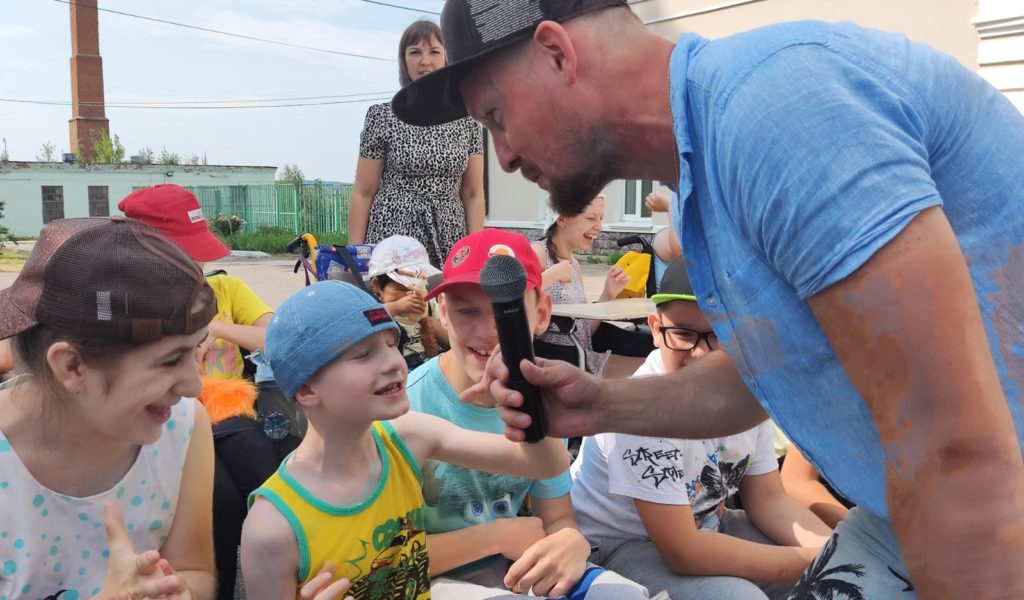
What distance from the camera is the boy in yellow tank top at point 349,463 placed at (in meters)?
2.10

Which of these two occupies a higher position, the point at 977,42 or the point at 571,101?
the point at 977,42

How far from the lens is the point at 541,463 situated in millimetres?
2365

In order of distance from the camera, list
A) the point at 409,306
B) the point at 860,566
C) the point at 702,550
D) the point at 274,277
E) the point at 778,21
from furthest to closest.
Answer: the point at 274,277, the point at 778,21, the point at 409,306, the point at 702,550, the point at 860,566


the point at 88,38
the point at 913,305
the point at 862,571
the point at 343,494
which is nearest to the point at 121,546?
the point at 343,494

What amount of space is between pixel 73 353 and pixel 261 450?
991mm

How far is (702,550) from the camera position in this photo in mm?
2652

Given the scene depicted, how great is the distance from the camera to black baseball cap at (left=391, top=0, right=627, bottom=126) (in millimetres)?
1544

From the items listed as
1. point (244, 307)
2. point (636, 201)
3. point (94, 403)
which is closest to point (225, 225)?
point (636, 201)

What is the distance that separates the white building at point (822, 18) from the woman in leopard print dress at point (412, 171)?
464 cm

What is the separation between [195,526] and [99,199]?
39282 millimetres

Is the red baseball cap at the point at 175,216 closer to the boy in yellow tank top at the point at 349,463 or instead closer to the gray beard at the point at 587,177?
the boy in yellow tank top at the point at 349,463

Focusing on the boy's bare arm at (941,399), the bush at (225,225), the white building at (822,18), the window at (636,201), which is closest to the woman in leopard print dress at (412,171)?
the boy's bare arm at (941,399)

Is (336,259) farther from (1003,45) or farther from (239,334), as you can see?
(1003,45)

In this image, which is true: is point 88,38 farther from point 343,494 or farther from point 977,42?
point 343,494
